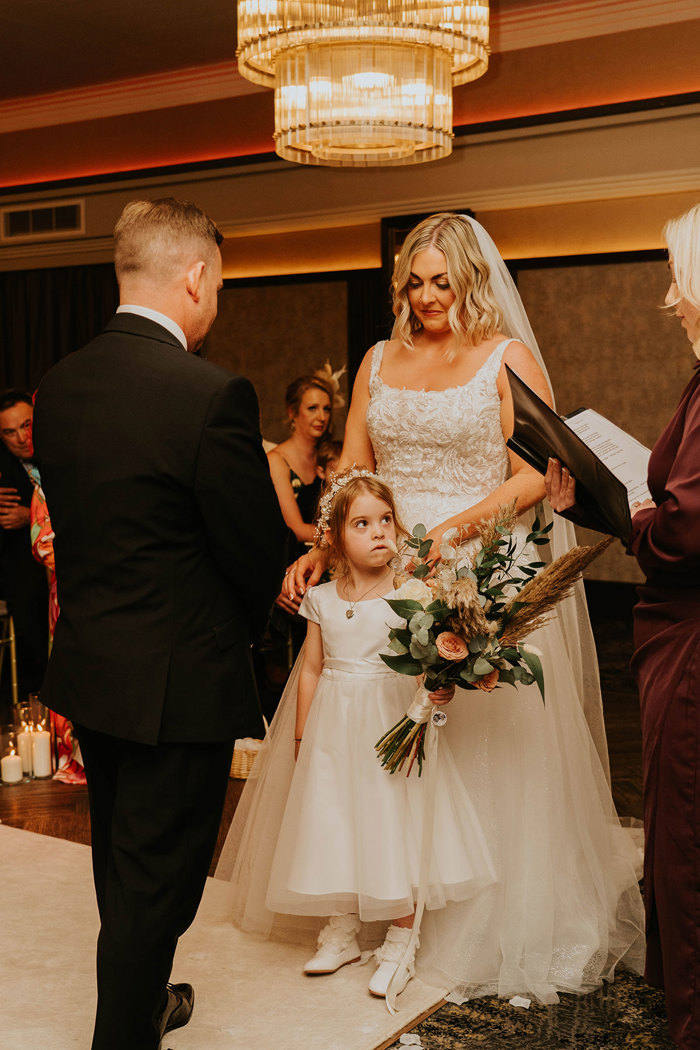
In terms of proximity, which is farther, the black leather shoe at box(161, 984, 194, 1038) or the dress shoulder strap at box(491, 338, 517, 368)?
the dress shoulder strap at box(491, 338, 517, 368)

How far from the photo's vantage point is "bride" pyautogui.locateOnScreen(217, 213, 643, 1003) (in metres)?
2.98

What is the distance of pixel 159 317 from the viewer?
7.45 feet

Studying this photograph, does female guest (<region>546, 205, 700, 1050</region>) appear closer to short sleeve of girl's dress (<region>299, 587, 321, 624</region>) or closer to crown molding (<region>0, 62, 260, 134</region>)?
short sleeve of girl's dress (<region>299, 587, 321, 624</region>)

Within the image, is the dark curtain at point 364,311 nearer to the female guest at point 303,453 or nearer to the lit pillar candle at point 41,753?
the female guest at point 303,453

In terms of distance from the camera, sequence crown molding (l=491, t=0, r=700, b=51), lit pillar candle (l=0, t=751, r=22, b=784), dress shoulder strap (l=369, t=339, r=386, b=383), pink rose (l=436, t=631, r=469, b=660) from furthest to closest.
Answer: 1. crown molding (l=491, t=0, r=700, b=51)
2. lit pillar candle (l=0, t=751, r=22, b=784)
3. dress shoulder strap (l=369, t=339, r=386, b=383)
4. pink rose (l=436, t=631, r=469, b=660)

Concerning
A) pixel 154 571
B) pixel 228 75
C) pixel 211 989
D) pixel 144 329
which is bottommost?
pixel 211 989

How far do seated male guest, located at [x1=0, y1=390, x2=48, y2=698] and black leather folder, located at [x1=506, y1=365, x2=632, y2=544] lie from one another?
161 inches

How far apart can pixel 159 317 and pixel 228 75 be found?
6203 mm

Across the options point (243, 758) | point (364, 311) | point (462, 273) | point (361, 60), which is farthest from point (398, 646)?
point (364, 311)

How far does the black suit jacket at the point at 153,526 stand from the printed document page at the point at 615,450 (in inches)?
33.3

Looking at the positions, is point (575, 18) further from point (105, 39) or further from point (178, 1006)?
point (178, 1006)

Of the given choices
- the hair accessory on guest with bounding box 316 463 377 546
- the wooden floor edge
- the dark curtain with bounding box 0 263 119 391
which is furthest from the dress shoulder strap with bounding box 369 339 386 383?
the dark curtain with bounding box 0 263 119 391

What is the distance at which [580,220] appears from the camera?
278 inches

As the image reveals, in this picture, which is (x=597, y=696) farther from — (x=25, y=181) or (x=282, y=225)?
(x=25, y=181)
